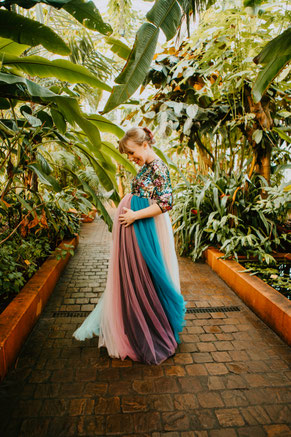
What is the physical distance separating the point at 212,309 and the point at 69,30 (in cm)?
488

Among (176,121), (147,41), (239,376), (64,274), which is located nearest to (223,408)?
(239,376)

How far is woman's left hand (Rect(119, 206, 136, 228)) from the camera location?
2023mm

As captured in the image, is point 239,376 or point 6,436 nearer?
point 6,436

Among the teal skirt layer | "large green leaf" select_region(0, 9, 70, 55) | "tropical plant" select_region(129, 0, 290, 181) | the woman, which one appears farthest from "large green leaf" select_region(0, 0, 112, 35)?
"tropical plant" select_region(129, 0, 290, 181)

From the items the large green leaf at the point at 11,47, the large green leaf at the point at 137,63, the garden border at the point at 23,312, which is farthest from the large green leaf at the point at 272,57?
the garden border at the point at 23,312

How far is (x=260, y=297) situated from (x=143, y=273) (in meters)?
1.29

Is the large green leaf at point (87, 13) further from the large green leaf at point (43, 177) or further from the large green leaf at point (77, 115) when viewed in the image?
the large green leaf at point (43, 177)

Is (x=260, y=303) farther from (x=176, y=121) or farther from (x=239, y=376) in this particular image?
(x=176, y=121)

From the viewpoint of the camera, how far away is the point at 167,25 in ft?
4.48

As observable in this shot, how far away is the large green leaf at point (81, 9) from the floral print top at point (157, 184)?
1042 millimetres

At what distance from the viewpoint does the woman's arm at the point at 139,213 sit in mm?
1990

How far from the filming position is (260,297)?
2592 millimetres

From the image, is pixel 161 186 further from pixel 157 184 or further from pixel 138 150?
pixel 138 150

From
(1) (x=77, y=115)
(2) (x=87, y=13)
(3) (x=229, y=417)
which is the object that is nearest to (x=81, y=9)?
(2) (x=87, y=13)
